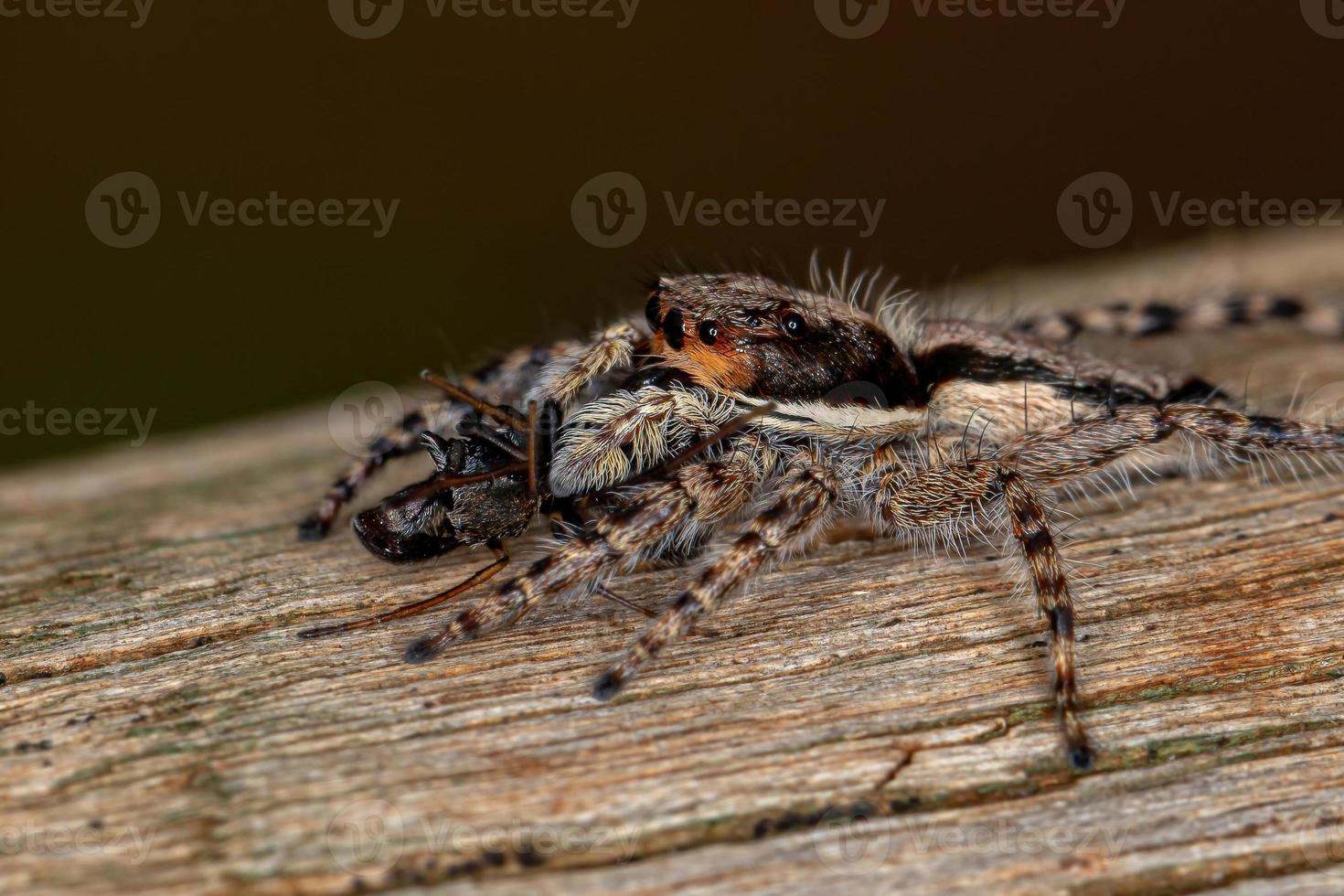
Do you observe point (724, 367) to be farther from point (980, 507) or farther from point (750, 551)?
point (980, 507)

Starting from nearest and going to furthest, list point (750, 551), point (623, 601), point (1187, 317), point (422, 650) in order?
point (422, 650)
point (750, 551)
point (623, 601)
point (1187, 317)

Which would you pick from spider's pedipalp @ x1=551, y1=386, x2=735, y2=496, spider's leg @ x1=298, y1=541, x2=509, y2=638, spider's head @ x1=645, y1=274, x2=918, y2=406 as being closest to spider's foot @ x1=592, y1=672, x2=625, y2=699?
spider's leg @ x1=298, y1=541, x2=509, y2=638

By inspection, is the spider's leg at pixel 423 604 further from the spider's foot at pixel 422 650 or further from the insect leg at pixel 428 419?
the insect leg at pixel 428 419

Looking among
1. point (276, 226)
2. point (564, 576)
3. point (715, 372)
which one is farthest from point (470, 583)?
point (276, 226)

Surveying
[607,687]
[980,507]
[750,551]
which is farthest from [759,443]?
[607,687]

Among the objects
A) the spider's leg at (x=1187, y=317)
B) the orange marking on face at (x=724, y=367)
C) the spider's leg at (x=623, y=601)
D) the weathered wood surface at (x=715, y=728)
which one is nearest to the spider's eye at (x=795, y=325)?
the orange marking on face at (x=724, y=367)

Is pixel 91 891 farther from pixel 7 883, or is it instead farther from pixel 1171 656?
pixel 1171 656
